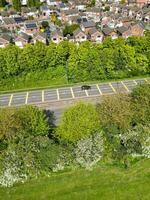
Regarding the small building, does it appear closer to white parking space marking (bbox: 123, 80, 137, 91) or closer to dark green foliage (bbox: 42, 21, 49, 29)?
dark green foliage (bbox: 42, 21, 49, 29)

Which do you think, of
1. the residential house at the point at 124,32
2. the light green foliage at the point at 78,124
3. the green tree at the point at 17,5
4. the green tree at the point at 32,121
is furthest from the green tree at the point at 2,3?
the light green foliage at the point at 78,124

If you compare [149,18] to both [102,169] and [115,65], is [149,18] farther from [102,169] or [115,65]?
[102,169]

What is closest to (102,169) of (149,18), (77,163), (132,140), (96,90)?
(77,163)

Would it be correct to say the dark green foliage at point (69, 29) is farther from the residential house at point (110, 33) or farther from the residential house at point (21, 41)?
the residential house at point (21, 41)

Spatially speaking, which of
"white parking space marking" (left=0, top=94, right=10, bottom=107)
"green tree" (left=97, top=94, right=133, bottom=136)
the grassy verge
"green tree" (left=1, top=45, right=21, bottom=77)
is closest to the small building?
"green tree" (left=1, top=45, right=21, bottom=77)

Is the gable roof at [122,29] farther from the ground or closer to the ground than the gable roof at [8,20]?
closer to the ground

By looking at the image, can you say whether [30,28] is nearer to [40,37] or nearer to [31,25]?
[31,25]

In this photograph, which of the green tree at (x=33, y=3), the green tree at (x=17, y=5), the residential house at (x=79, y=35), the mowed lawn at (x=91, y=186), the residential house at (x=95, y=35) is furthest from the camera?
the green tree at (x=33, y=3)

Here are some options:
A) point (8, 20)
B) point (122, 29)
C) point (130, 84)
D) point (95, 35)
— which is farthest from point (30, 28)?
point (130, 84)
